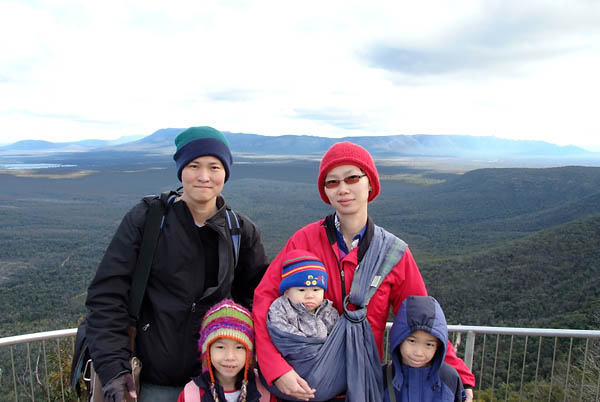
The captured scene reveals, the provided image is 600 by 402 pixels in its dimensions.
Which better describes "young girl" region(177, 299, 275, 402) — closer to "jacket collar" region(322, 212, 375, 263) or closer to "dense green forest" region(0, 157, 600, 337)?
"jacket collar" region(322, 212, 375, 263)

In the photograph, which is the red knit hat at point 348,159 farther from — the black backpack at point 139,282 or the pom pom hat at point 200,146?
the black backpack at point 139,282

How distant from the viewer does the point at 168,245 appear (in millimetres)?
2162

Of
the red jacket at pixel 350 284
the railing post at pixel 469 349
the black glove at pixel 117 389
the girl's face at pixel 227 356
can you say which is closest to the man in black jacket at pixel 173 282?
the black glove at pixel 117 389

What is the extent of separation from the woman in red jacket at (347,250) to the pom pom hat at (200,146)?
1.82 feet

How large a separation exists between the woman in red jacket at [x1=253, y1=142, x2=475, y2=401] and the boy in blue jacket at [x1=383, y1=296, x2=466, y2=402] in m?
0.07

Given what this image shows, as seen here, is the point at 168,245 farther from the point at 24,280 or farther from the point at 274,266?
the point at 24,280

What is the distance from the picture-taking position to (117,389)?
196 centimetres

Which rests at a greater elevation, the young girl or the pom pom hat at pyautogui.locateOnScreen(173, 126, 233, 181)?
the pom pom hat at pyautogui.locateOnScreen(173, 126, 233, 181)

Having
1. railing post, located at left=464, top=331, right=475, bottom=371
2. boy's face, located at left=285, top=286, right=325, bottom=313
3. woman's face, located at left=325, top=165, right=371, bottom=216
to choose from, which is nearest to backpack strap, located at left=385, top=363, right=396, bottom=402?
boy's face, located at left=285, top=286, right=325, bottom=313

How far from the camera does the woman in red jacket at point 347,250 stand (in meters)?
2.16

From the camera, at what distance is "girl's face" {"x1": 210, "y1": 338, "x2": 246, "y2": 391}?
2.10 meters

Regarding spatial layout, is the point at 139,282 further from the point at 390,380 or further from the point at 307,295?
the point at 390,380

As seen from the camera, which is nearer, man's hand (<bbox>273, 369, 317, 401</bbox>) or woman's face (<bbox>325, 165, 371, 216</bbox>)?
man's hand (<bbox>273, 369, 317, 401</bbox>)

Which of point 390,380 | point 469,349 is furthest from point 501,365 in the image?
point 390,380
